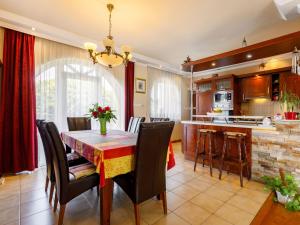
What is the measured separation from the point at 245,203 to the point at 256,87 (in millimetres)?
3526

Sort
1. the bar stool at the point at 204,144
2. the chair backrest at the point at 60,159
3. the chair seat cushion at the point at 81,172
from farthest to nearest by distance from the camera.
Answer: the bar stool at the point at 204,144 → the chair seat cushion at the point at 81,172 → the chair backrest at the point at 60,159

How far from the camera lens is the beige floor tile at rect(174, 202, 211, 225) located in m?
1.68

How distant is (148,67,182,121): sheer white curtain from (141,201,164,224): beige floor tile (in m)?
3.24

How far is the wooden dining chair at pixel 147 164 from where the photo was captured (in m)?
1.45

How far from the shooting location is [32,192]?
2207mm

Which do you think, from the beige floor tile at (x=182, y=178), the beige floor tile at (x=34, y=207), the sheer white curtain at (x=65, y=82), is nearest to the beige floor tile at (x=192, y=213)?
the beige floor tile at (x=182, y=178)

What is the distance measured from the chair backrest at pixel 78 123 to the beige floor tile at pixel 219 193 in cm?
244

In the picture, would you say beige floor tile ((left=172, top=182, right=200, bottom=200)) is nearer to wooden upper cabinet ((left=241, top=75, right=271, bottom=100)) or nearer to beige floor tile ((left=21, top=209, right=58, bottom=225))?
beige floor tile ((left=21, top=209, right=58, bottom=225))

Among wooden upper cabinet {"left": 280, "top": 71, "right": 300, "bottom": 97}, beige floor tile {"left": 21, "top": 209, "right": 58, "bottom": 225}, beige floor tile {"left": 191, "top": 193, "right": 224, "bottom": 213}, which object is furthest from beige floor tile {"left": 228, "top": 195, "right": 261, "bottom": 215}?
wooden upper cabinet {"left": 280, "top": 71, "right": 300, "bottom": 97}

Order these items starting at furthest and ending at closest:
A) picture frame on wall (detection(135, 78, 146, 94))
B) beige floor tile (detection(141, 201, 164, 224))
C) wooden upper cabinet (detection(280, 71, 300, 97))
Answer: picture frame on wall (detection(135, 78, 146, 94))
wooden upper cabinet (detection(280, 71, 300, 97))
beige floor tile (detection(141, 201, 164, 224))

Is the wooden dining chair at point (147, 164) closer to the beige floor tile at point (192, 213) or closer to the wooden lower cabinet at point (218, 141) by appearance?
the beige floor tile at point (192, 213)

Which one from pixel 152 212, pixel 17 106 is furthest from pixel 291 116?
pixel 17 106

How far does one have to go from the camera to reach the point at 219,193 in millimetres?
2219

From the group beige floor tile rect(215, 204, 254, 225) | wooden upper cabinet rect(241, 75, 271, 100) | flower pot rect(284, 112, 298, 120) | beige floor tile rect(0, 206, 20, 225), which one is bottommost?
beige floor tile rect(215, 204, 254, 225)
